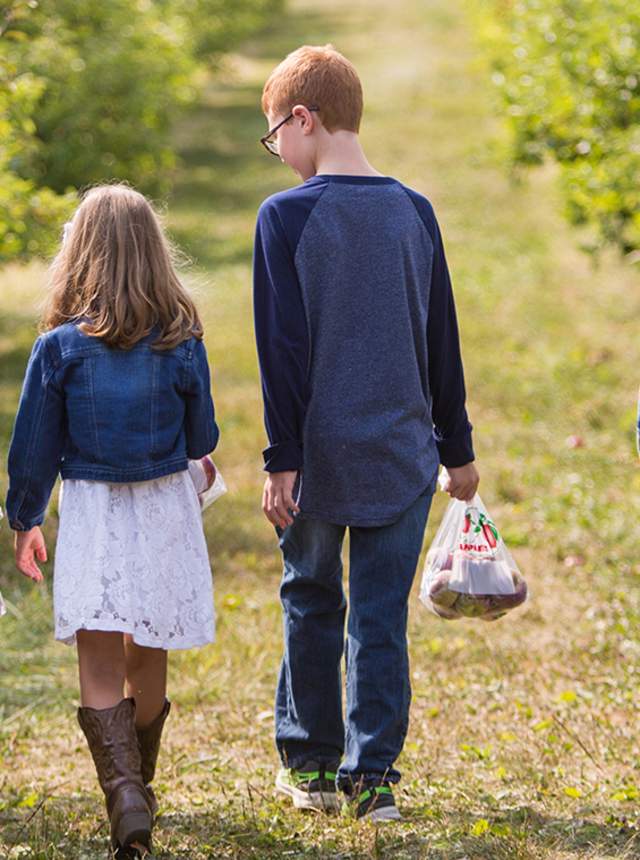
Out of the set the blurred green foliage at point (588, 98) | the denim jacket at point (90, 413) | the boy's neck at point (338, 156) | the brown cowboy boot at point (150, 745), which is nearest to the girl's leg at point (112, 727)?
the brown cowboy boot at point (150, 745)

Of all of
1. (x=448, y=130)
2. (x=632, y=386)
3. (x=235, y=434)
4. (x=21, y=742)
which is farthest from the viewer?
(x=448, y=130)

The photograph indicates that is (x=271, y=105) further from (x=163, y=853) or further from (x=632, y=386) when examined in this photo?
(x=632, y=386)

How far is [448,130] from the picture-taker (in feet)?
89.6

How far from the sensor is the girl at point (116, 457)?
12.2ft

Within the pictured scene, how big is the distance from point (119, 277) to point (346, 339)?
608mm

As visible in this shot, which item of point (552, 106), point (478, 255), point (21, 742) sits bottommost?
point (21, 742)

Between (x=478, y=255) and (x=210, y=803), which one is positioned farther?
(x=478, y=255)

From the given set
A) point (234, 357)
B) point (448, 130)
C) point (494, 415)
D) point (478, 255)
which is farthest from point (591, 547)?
point (448, 130)

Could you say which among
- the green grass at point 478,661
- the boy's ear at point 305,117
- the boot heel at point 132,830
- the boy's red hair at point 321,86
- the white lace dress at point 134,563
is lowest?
the green grass at point 478,661

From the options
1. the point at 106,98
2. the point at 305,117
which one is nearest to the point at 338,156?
the point at 305,117

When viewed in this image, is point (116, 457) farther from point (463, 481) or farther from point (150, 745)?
point (463, 481)

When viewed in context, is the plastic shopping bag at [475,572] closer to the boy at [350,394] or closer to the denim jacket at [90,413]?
the boy at [350,394]

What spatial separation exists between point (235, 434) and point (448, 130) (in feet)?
61.2

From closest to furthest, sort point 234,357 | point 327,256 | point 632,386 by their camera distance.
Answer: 1. point 327,256
2. point 632,386
3. point 234,357
